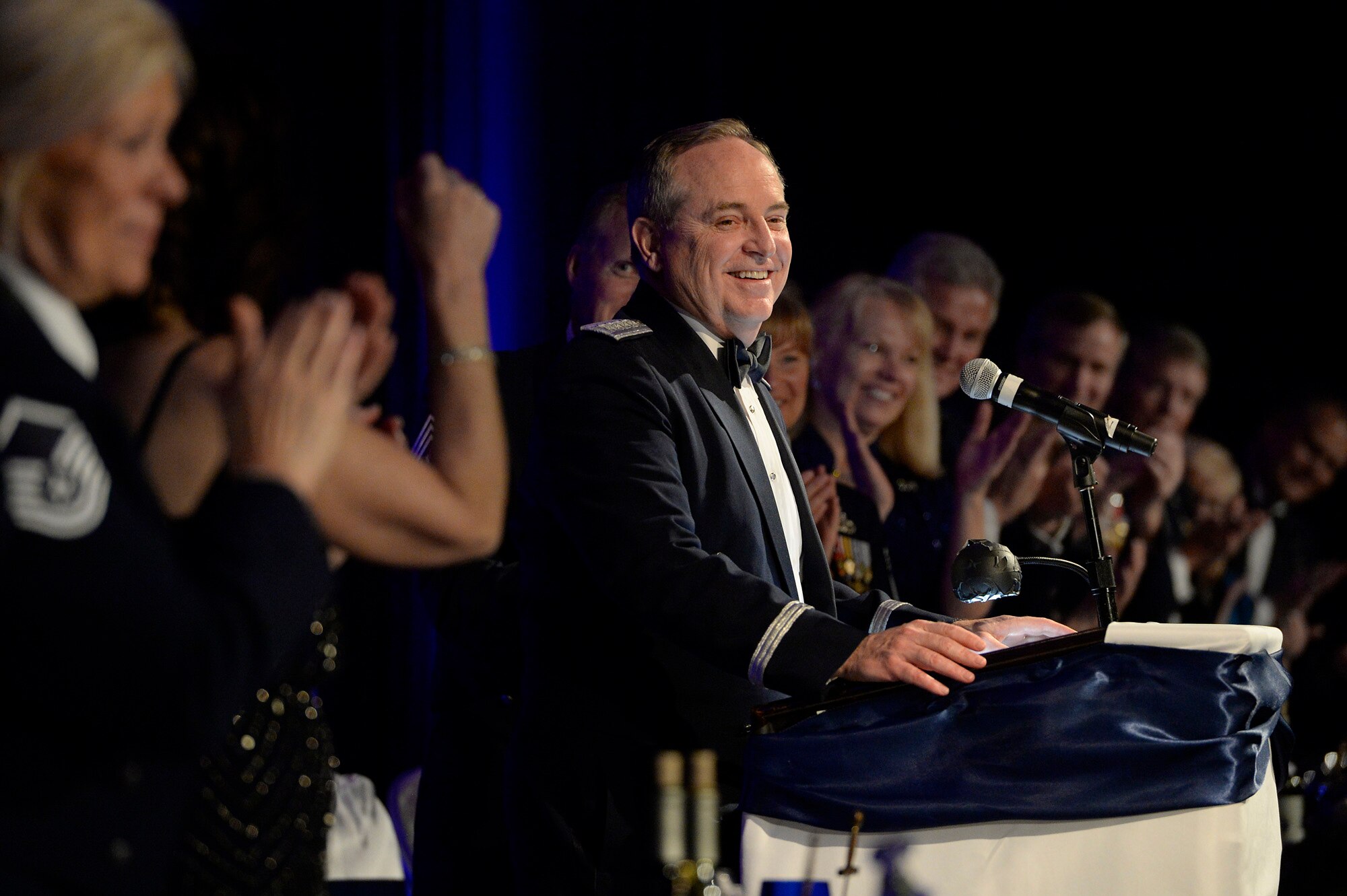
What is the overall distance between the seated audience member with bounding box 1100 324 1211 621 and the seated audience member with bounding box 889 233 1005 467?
36.0 inches

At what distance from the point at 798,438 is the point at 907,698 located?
8.72 ft

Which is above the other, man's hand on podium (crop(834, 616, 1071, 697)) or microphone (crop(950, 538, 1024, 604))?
microphone (crop(950, 538, 1024, 604))

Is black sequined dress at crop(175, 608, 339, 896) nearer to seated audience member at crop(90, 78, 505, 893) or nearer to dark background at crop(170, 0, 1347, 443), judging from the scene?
seated audience member at crop(90, 78, 505, 893)

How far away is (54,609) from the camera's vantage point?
1.23 m

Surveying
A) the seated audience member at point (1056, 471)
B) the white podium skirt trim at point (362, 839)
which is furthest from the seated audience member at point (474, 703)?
the seated audience member at point (1056, 471)

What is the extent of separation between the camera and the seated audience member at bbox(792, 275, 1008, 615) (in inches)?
190

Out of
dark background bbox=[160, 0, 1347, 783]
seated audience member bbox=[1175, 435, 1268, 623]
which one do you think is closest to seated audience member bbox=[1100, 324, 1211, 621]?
seated audience member bbox=[1175, 435, 1268, 623]

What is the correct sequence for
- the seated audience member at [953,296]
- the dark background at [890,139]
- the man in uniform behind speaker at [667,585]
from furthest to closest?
the seated audience member at [953,296] < the dark background at [890,139] < the man in uniform behind speaker at [667,585]

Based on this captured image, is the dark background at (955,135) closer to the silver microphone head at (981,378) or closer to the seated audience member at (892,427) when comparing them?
the seated audience member at (892,427)

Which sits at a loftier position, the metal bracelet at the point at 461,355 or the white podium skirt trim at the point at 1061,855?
the metal bracelet at the point at 461,355

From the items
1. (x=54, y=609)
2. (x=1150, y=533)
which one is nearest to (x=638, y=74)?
(x=1150, y=533)

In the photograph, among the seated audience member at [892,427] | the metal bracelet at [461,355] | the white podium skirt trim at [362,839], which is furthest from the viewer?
the seated audience member at [892,427]

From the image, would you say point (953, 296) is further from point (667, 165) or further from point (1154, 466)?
point (667, 165)

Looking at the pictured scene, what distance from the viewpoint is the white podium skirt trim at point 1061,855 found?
6.41ft
